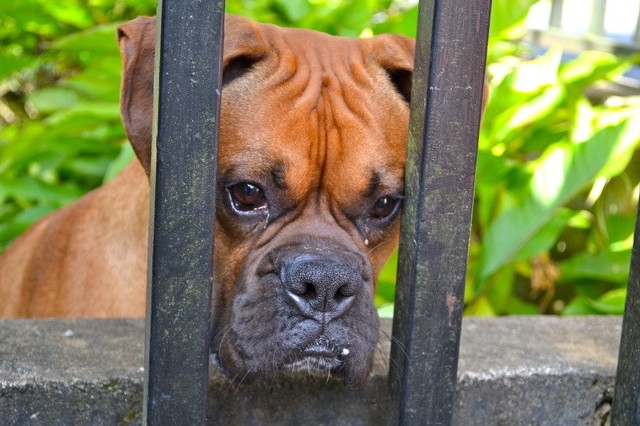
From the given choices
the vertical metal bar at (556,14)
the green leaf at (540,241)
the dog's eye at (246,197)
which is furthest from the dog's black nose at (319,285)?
the vertical metal bar at (556,14)

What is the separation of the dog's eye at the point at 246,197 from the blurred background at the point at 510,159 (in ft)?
4.64

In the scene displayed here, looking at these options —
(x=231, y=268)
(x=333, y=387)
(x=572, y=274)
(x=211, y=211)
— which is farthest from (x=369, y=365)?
(x=572, y=274)

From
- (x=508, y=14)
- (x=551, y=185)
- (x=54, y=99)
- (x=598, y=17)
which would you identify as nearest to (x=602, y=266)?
(x=551, y=185)

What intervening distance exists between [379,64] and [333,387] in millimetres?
992

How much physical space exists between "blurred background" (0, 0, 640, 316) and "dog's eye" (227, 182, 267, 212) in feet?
4.64

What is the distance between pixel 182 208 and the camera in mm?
1607

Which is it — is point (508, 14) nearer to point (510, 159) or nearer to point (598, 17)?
point (510, 159)

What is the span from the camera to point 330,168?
2.33 metres

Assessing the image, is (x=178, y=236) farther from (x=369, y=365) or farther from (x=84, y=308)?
(x=84, y=308)

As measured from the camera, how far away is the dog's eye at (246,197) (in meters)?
2.28

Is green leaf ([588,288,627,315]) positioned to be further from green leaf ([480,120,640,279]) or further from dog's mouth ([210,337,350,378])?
dog's mouth ([210,337,350,378])

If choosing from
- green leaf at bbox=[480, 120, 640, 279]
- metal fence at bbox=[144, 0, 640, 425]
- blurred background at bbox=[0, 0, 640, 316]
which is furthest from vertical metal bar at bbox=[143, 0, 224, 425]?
green leaf at bbox=[480, 120, 640, 279]

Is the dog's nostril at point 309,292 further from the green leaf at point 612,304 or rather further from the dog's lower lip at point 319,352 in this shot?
the green leaf at point 612,304

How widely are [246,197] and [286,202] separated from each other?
102mm
